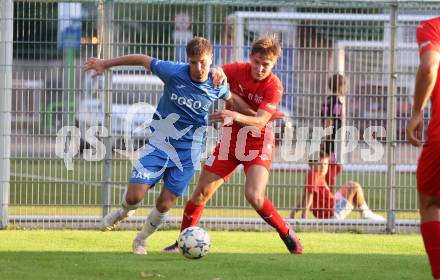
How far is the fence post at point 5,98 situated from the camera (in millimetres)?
12609

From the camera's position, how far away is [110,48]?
12.8 m

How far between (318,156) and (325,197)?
55 cm

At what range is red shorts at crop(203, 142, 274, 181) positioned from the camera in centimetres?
1001

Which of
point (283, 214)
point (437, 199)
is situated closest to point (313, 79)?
point (283, 214)

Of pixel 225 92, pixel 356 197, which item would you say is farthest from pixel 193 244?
pixel 356 197

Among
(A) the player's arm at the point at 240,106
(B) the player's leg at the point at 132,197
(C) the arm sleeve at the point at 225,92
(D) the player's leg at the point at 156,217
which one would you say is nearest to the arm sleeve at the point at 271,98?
(A) the player's arm at the point at 240,106

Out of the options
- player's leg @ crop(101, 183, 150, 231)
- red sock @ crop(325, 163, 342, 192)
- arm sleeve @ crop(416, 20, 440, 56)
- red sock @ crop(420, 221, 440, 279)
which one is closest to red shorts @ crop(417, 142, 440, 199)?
red sock @ crop(420, 221, 440, 279)

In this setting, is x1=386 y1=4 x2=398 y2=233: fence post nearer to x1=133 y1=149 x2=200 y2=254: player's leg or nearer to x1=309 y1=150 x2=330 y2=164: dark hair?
x1=309 y1=150 x2=330 y2=164: dark hair

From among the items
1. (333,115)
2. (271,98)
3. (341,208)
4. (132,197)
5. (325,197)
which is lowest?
(341,208)

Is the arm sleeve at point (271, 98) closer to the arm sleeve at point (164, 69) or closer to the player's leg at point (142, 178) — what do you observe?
the arm sleeve at point (164, 69)

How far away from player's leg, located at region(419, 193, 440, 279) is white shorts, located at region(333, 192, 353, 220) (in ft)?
20.1

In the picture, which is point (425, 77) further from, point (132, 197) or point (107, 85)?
point (107, 85)

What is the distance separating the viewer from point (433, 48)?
6.62 m

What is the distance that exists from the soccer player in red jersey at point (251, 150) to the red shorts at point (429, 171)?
10.1ft
